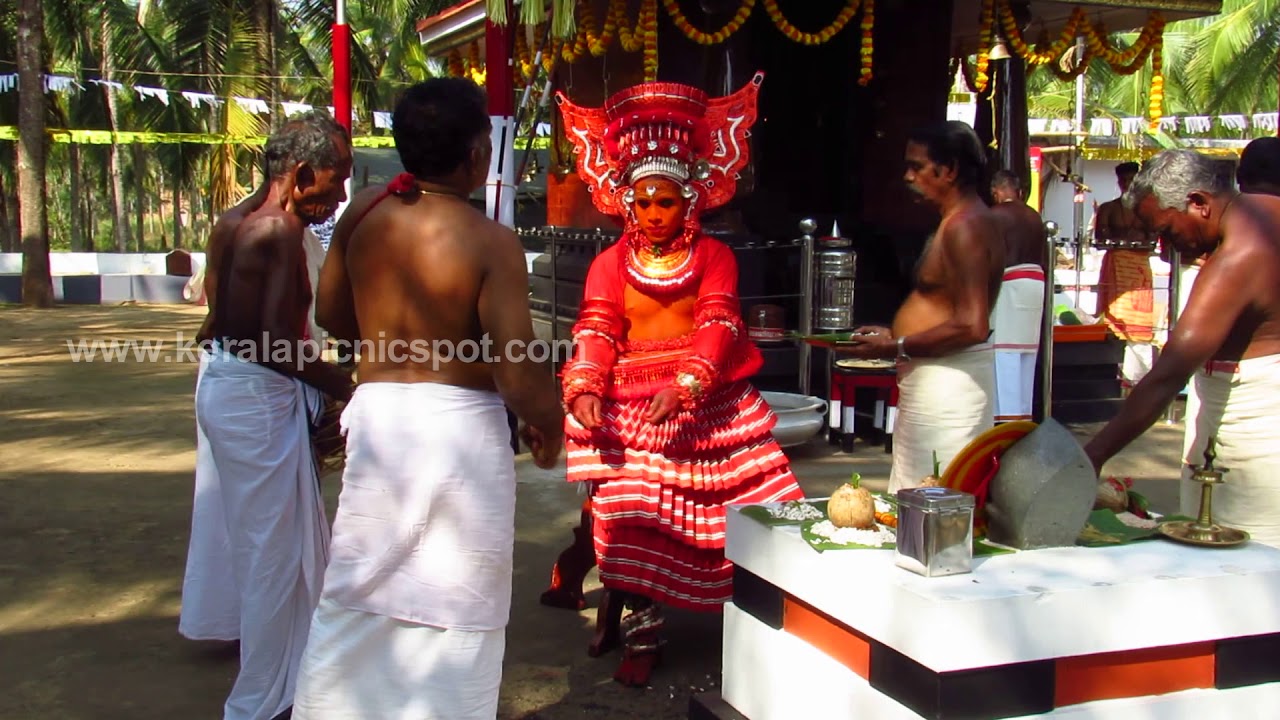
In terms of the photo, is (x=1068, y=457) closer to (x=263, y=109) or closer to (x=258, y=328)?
(x=258, y=328)

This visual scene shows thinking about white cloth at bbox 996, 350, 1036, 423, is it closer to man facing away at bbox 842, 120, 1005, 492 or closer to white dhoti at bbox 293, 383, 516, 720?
man facing away at bbox 842, 120, 1005, 492

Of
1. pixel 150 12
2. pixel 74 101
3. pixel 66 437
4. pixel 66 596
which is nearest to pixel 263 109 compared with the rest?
pixel 74 101

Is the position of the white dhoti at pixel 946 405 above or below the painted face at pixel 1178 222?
below

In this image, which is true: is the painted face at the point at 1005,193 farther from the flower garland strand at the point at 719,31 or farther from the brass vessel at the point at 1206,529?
the brass vessel at the point at 1206,529

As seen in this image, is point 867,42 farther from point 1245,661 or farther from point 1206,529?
point 1245,661

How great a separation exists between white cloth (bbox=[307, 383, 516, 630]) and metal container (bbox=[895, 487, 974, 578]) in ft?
3.13

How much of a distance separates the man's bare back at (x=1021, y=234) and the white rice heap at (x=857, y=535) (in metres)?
Answer: 3.74

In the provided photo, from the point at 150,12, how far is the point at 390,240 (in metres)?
36.1

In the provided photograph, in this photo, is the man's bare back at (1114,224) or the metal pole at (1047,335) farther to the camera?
the man's bare back at (1114,224)

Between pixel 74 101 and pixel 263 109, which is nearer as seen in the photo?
pixel 263 109

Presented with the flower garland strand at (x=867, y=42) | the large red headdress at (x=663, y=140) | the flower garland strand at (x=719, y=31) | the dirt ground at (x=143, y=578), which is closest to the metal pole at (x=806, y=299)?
the dirt ground at (x=143, y=578)

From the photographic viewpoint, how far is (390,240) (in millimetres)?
2680

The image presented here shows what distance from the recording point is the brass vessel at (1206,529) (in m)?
2.75

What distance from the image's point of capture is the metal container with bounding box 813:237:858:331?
7996mm
